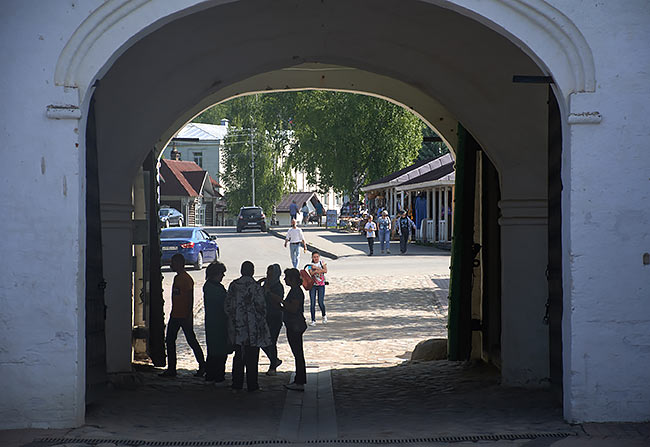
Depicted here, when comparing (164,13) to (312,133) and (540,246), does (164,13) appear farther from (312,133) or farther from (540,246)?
(312,133)

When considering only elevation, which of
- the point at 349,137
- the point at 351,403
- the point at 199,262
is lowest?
the point at 351,403

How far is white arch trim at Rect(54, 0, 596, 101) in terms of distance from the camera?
5.91 m

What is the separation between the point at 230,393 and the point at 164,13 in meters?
4.40

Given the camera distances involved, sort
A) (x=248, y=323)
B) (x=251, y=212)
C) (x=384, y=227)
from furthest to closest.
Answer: (x=251, y=212) → (x=384, y=227) → (x=248, y=323)

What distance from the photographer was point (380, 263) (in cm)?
2692

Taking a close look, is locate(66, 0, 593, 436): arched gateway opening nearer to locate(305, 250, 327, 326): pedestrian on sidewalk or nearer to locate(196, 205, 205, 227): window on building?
locate(305, 250, 327, 326): pedestrian on sidewalk

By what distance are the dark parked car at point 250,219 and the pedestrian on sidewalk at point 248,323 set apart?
1735 inches

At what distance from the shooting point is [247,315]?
29.4 ft

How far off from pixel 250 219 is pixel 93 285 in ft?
152

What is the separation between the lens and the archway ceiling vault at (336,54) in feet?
28.1

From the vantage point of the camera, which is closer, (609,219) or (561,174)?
(609,219)

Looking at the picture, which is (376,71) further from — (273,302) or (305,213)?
(305,213)

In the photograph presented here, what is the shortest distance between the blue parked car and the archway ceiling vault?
52.5ft

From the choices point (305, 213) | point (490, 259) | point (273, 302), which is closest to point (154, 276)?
point (273, 302)
